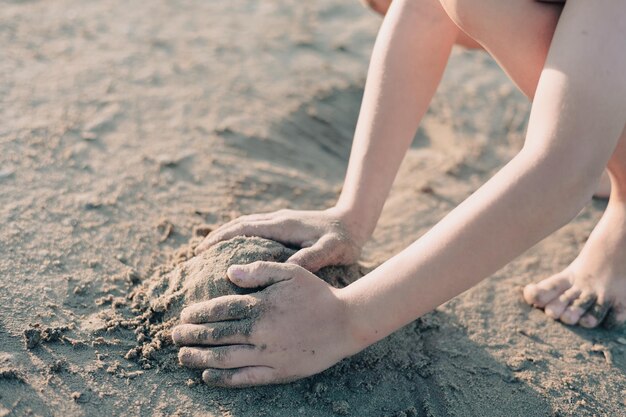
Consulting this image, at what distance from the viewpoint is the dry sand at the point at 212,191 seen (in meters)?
1.78

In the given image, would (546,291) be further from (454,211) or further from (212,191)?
(212,191)

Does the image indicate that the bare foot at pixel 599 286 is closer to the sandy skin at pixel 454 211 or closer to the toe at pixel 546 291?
the toe at pixel 546 291

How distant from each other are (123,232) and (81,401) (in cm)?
69

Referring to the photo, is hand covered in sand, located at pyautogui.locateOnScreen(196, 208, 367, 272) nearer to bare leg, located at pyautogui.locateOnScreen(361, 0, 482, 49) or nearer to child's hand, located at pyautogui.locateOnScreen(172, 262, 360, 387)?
child's hand, located at pyautogui.locateOnScreen(172, 262, 360, 387)

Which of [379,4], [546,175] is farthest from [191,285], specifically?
[379,4]

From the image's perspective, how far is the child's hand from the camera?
170 centimetres

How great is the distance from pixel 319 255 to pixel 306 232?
107 millimetres

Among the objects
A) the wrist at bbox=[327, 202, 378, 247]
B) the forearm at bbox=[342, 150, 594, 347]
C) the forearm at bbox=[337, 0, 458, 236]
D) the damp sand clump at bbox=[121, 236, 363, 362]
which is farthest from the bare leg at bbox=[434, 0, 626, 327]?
the damp sand clump at bbox=[121, 236, 363, 362]

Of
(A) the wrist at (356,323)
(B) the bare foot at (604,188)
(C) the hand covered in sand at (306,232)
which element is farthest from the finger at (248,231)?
(B) the bare foot at (604,188)

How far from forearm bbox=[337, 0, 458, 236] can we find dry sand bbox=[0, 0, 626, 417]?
1.02ft

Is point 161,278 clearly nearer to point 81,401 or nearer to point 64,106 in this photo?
point 81,401

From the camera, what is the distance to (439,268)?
161cm

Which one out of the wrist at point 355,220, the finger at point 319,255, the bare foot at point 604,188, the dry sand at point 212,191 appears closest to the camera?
the dry sand at point 212,191

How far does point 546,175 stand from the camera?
154cm
